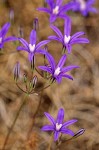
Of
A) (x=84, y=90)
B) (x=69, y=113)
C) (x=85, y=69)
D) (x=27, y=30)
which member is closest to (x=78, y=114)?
(x=69, y=113)

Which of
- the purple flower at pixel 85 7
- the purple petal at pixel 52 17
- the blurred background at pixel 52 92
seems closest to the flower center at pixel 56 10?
the purple petal at pixel 52 17

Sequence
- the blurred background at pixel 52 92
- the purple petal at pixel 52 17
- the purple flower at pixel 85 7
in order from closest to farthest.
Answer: the purple petal at pixel 52 17 < the blurred background at pixel 52 92 < the purple flower at pixel 85 7

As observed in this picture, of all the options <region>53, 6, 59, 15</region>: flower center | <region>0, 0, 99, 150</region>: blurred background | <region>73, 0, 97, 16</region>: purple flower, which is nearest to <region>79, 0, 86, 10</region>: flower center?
<region>73, 0, 97, 16</region>: purple flower

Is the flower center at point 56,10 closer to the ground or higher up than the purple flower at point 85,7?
higher up

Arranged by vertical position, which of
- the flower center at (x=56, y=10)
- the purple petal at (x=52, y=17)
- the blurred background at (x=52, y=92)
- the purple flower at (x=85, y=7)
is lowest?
the blurred background at (x=52, y=92)

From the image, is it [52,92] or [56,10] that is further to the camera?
[52,92]

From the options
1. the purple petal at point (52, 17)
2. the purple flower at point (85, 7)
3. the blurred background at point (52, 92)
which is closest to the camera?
the purple petal at point (52, 17)

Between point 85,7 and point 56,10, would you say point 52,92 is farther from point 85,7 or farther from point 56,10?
point 56,10

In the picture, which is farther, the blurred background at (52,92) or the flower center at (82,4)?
the flower center at (82,4)

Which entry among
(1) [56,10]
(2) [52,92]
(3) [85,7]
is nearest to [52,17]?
(1) [56,10]

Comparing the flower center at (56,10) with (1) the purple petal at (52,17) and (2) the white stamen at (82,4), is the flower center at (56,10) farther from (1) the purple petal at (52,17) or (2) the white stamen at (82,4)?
(2) the white stamen at (82,4)
